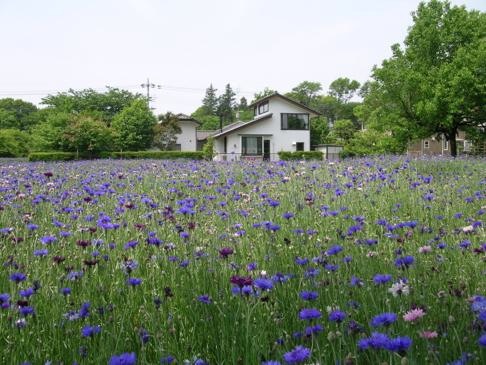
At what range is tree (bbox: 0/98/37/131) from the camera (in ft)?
209

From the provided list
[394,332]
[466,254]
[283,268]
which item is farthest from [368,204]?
[394,332]

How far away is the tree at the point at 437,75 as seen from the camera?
23.0 metres

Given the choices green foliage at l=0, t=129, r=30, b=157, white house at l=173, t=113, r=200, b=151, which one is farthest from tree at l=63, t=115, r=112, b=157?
white house at l=173, t=113, r=200, b=151

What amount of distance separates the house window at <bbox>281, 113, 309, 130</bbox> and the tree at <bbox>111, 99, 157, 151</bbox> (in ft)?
45.8

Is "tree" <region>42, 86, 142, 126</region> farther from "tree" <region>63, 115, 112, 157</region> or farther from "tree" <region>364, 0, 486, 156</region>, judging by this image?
"tree" <region>364, 0, 486, 156</region>

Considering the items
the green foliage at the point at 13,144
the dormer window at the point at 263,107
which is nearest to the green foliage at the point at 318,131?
the dormer window at the point at 263,107

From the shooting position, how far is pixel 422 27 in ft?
85.8

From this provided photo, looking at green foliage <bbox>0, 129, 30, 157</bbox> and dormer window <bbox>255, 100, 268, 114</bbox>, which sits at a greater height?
dormer window <bbox>255, 100, 268, 114</bbox>

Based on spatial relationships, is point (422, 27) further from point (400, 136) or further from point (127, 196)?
point (127, 196)

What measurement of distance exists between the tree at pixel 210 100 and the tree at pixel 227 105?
10.1ft

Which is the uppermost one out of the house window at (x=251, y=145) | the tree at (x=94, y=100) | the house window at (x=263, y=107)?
the tree at (x=94, y=100)

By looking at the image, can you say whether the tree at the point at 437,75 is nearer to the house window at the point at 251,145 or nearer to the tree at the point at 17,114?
the house window at the point at 251,145

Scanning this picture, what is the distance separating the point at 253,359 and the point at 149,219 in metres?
2.93

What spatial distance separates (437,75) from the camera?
2420 centimetres
